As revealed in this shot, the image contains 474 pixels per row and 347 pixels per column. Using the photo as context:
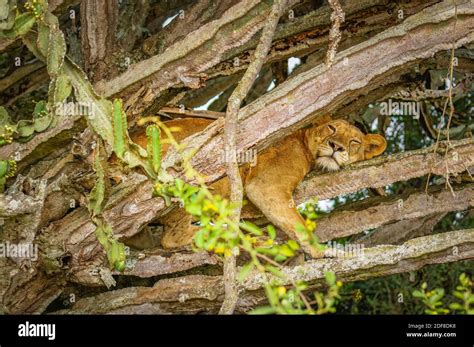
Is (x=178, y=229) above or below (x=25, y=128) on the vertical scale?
below

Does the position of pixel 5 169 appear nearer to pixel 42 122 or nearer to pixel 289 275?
pixel 42 122

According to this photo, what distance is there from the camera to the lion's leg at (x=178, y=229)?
6.09m

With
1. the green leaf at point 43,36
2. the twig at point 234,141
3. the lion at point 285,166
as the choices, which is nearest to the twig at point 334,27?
the twig at point 234,141

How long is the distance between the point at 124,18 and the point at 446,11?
2820mm

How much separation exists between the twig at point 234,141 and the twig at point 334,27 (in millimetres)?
302

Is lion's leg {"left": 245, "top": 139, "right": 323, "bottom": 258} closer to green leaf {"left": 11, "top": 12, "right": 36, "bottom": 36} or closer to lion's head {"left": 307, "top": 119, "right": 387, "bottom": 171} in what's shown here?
lion's head {"left": 307, "top": 119, "right": 387, "bottom": 171}

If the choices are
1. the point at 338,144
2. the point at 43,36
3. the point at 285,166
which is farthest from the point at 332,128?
the point at 43,36

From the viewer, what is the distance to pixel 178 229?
6.11 m

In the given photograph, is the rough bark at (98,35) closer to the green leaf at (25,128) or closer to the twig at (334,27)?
the green leaf at (25,128)

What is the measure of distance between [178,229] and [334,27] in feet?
6.12

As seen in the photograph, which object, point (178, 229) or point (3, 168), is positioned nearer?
point (3, 168)

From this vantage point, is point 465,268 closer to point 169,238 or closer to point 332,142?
point 332,142

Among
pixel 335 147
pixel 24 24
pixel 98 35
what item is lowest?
pixel 335 147

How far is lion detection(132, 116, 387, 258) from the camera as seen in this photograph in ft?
19.3
